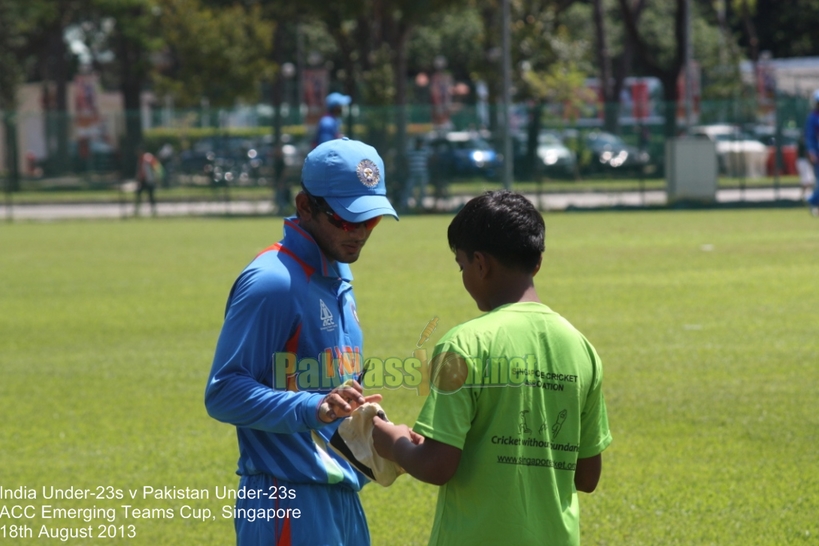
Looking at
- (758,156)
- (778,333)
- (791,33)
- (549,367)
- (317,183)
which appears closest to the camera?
(549,367)

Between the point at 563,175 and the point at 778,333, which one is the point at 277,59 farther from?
the point at 778,333

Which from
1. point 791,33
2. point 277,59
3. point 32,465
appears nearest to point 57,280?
point 32,465

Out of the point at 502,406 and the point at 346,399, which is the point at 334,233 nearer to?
the point at 346,399

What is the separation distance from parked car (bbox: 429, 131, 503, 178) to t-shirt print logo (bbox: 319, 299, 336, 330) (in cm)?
2862

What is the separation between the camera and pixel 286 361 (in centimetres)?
329

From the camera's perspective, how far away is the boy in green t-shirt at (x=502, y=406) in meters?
2.91

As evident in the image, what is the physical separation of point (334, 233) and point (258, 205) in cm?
3103

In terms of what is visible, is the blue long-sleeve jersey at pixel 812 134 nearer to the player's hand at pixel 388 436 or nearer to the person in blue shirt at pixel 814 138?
the person in blue shirt at pixel 814 138

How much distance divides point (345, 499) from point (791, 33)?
7514cm

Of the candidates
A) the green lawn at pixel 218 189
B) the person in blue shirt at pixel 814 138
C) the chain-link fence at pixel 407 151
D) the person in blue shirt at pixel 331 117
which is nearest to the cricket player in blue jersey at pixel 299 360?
the person in blue shirt at pixel 331 117

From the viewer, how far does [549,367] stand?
2.99m

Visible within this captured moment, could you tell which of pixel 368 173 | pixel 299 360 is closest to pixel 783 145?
pixel 368 173

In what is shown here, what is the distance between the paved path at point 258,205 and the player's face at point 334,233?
27730 millimetres

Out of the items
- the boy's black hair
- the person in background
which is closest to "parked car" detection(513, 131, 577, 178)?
the person in background
